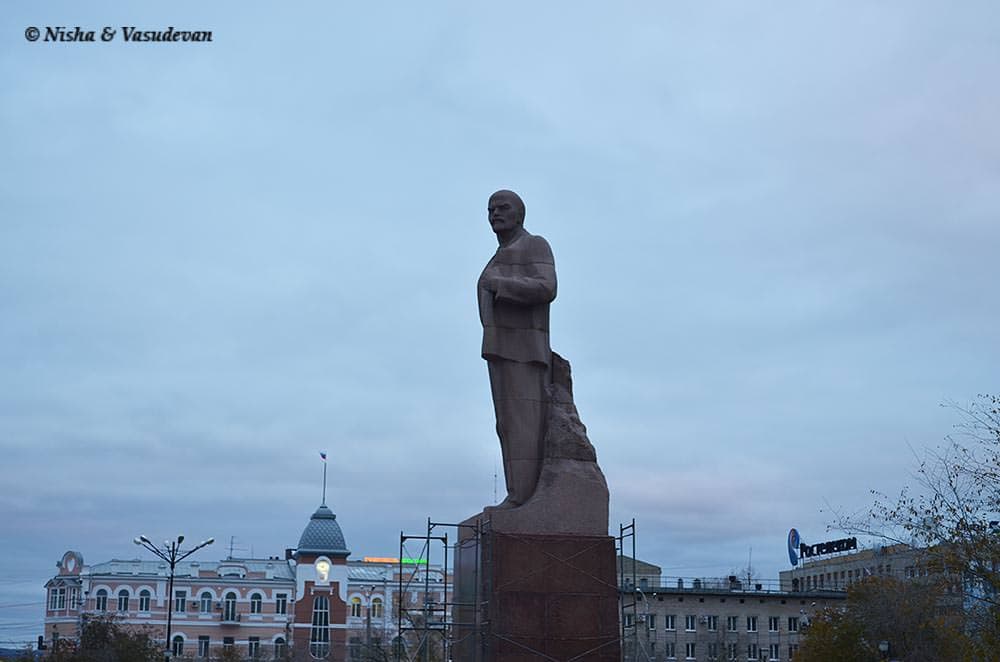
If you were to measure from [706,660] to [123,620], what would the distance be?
121ft

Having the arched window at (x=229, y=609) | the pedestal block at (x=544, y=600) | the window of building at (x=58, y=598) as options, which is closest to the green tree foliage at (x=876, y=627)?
the pedestal block at (x=544, y=600)

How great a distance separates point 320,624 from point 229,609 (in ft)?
20.4

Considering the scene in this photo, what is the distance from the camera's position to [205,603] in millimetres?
81000

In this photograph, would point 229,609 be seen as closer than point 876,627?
No

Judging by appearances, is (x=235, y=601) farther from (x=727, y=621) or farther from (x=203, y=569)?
(x=727, y=621)

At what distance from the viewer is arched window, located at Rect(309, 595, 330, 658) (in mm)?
79188

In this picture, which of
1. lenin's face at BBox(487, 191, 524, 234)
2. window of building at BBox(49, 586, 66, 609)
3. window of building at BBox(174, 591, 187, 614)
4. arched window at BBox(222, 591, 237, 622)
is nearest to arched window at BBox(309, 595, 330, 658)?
arched window at BBox(222, 591, 237, 622)

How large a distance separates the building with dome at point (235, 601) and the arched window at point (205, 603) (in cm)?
7

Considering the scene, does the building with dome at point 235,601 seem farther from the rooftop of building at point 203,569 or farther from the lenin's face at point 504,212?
the lenin's face at point 504,212

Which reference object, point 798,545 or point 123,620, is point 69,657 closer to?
point 123,620

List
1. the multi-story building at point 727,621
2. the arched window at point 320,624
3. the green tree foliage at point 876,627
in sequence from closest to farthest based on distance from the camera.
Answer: the green tree foliage at point 876,627 < the multi-story building at point 727,621 < the arched window at point 320,624

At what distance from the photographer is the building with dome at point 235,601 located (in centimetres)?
7950

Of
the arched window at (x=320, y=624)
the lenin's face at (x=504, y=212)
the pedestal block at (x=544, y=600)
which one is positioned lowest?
the arched window at (x=320, y=624)

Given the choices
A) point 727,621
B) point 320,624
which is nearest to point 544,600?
point 727,621
